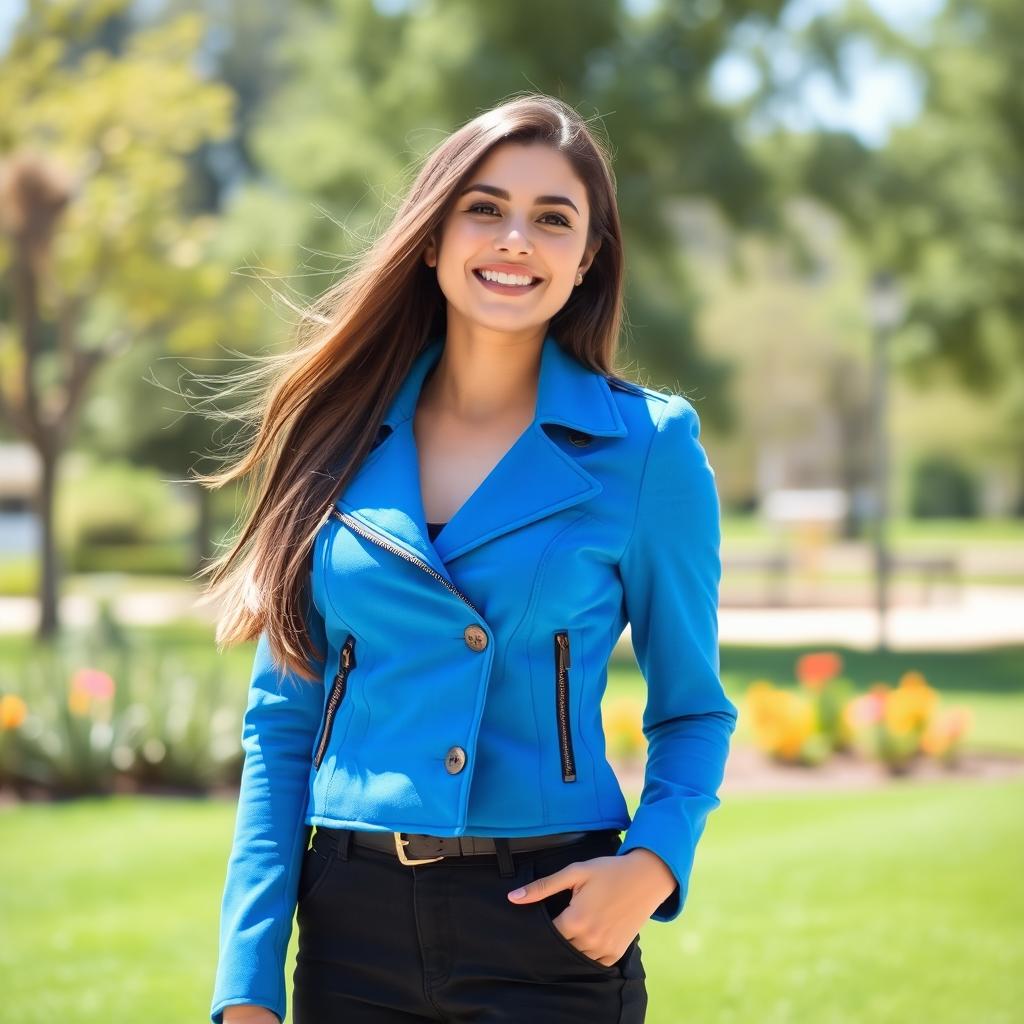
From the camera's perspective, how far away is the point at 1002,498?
59625mm

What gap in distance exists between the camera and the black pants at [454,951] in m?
2.04

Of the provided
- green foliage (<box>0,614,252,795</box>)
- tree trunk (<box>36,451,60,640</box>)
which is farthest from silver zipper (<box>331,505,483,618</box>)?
tree trunk (<box>36,451,60,640</box>)

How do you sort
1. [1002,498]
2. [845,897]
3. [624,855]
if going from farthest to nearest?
1. [1002,498]
2. [845,897]
3. [624,855]

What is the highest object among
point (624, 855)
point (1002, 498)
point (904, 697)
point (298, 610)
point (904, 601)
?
point (298, 610)

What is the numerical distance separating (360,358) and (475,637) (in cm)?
68

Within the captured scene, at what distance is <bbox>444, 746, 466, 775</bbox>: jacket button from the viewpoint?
6.73 ft

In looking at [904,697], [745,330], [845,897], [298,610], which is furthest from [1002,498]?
[298,610]

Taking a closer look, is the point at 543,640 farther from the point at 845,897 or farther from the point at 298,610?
the point at 845,897

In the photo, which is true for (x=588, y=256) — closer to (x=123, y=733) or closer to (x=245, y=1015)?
(x=245, y=1015)

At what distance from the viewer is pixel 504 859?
206cm

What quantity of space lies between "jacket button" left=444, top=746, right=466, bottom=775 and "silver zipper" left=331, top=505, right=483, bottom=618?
195 mm

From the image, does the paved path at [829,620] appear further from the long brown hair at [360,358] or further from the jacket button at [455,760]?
the jacket button at [455,760]

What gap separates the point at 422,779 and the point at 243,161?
1922 inches

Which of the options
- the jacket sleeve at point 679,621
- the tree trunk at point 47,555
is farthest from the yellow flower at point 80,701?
the tree trunk at point 47,555
